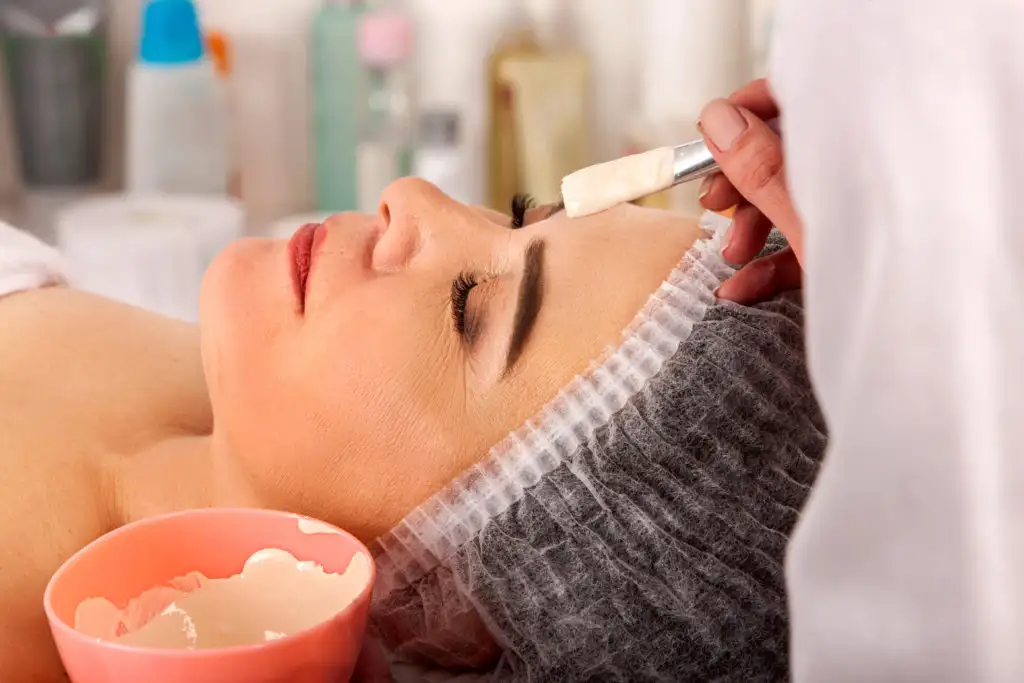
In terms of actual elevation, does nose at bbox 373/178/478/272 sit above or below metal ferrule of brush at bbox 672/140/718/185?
below

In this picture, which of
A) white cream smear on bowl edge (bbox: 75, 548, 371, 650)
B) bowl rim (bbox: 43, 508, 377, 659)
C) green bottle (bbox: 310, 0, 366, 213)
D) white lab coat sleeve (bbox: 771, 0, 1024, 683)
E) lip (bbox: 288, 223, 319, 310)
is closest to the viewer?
white lab coat sleeve (bbox: 771, 0, 1024, 683)

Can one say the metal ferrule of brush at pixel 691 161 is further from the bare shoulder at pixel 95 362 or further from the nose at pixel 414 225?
the bare shoulder at pixel 95 362

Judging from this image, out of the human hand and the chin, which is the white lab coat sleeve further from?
the chin

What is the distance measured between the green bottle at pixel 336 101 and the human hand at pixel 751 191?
91cm

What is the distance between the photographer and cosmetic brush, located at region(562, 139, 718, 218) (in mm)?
714

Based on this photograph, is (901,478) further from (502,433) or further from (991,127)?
(502,433)

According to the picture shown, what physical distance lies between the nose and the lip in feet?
0.18

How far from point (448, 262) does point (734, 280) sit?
21cm

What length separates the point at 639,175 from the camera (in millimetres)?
716

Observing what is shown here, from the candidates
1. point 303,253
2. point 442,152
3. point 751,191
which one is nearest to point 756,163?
point 751,191

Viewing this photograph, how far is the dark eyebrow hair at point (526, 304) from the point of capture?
77cm

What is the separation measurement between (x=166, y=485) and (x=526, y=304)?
0.33 metres

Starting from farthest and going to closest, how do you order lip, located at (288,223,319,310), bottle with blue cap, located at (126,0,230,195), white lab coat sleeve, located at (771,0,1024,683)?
1. bottle with blue cap, located at (126,0,230,195)
2. lip, located at (288,223,319,310)
3. white lab coat sleeve, located at (771,0,1024,683)

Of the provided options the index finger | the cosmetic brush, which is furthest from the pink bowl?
the index finger
